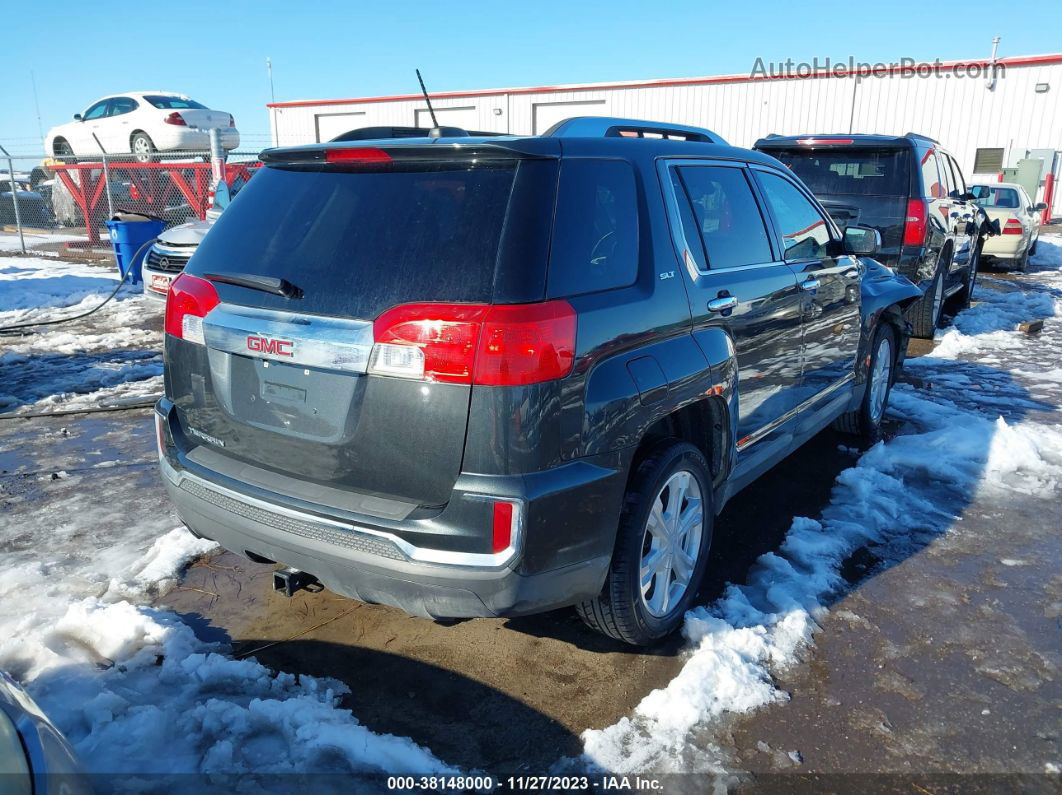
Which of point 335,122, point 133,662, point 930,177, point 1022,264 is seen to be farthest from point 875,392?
point 335,122

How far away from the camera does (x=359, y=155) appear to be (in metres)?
2.71

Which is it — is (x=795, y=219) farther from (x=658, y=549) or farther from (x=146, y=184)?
(x=146, y=184)

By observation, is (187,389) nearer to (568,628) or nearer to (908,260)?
(568,628)

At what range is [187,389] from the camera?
9.60 feet

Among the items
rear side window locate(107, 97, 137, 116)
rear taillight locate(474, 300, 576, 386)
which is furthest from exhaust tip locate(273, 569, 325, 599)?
rear side window locate(107, 97, 137, 116)

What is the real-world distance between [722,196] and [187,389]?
2.40 metres

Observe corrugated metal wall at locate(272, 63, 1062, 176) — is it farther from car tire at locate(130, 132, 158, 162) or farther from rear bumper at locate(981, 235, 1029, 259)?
car tire at locate(130, 132, 158, 162)

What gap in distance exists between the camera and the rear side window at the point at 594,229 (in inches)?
98.1

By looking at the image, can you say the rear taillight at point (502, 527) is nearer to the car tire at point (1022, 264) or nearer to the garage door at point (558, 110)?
the car tire at point (1022, 264)

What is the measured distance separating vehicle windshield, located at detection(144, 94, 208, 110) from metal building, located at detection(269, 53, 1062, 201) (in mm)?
13123

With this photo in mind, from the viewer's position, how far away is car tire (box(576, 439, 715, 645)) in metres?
2.78

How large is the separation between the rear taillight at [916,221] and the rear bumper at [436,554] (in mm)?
6250

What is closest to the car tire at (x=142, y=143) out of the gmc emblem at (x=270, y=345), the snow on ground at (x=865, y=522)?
the snow on ground at (x=865, y=522)

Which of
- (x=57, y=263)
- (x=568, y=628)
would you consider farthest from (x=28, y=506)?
(x=57, y=263)
